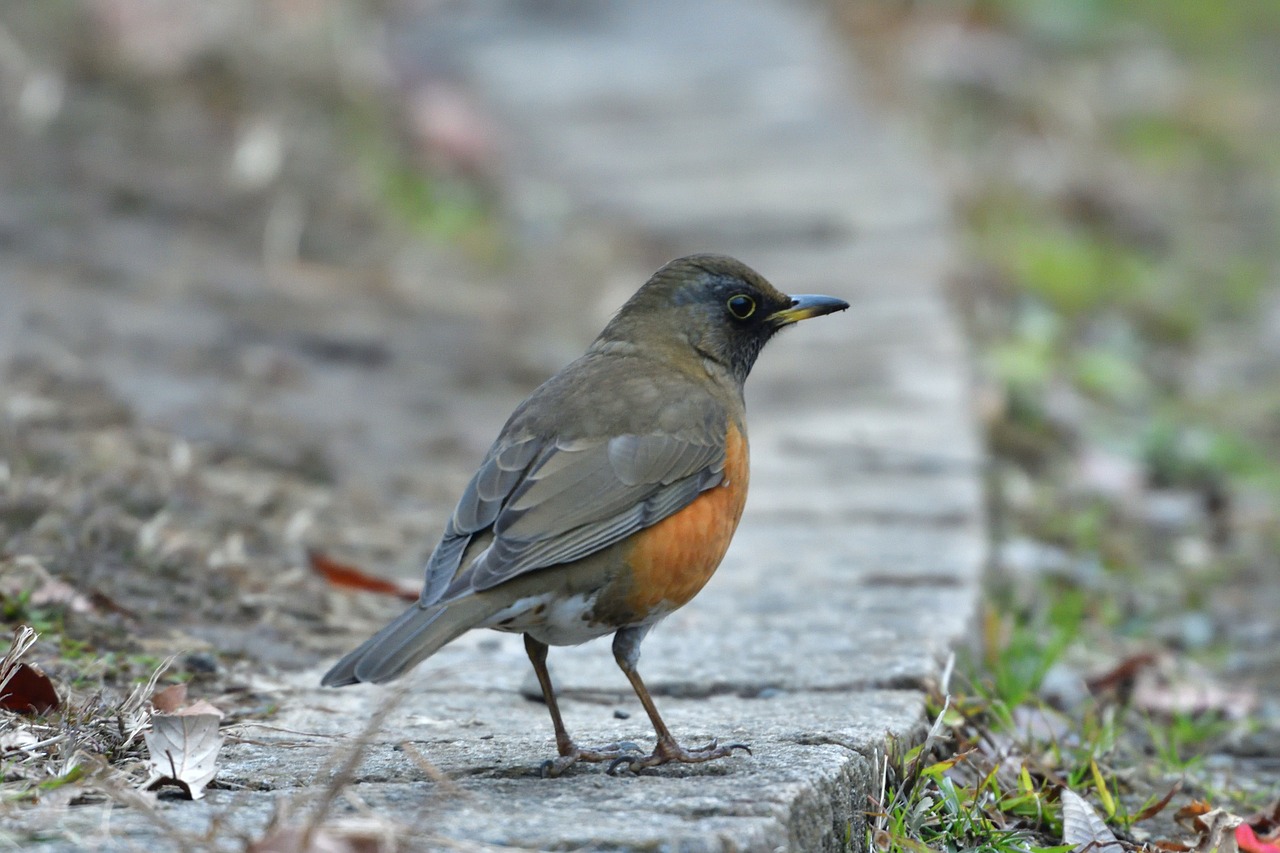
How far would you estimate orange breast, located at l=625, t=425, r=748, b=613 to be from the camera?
3.54 meters

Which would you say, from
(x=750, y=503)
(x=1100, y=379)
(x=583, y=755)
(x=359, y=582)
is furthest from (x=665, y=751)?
(x=1100, y=379)

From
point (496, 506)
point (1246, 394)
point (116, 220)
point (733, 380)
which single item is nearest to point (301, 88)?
point (116, 220)

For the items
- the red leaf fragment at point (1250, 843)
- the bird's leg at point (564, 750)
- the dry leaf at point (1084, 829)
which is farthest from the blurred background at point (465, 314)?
the bird's leg at point (564, 750)

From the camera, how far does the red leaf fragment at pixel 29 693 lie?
10.7ft

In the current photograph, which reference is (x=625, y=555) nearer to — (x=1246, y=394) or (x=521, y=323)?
(x=521, y=323)

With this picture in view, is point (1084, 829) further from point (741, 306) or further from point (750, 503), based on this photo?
point (750, 503)

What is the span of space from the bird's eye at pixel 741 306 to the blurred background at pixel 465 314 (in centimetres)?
116

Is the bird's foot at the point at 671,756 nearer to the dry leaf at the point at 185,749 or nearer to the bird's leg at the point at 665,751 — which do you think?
the bird's leg at the point at 665,751

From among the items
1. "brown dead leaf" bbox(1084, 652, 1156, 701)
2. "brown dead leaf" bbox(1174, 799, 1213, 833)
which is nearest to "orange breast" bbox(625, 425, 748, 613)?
"brown dead leaf" bbox(1174, 799, 1213, 833)

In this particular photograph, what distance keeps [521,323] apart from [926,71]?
227 inches

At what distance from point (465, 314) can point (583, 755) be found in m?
4.92

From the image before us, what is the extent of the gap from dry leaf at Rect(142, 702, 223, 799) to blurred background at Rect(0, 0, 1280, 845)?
1018 mm

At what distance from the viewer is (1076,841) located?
11.3ft

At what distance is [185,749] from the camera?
307cm
